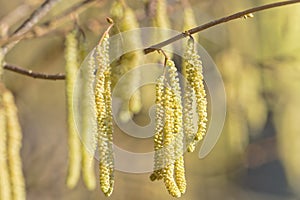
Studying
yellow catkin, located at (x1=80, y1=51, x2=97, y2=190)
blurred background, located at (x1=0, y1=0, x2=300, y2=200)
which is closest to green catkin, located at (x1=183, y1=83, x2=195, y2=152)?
yellow catkin, located at (x1=80, y1=51, x2=97, y2=190)

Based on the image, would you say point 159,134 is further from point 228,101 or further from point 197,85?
point 228,101

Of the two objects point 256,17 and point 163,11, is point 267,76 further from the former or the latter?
point 163,11

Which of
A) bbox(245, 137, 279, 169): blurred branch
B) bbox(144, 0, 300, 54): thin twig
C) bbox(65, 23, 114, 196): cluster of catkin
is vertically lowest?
bbox(65, 23, 114, 196): cluster of catkin

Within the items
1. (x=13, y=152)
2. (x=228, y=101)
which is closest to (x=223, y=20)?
(x=13, y=152)

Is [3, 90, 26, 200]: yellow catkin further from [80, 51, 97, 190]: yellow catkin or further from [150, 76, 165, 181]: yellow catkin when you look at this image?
[150, 76, 165, 181]: yellow catkin

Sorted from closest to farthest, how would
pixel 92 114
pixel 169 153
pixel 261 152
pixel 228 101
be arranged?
pixel 169 153, pixel 92 114, pixel 228 101, pixel 261 152

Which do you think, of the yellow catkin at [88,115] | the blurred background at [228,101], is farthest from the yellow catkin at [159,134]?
the blurred background at [228,101]

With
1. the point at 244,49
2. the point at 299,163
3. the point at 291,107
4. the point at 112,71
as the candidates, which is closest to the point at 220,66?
the point at 244,49
